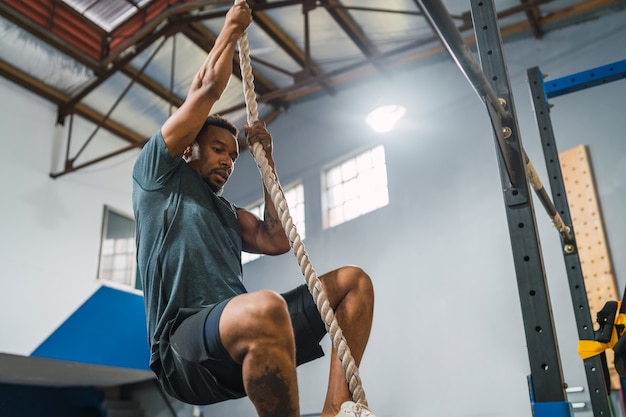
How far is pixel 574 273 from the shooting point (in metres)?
2.93

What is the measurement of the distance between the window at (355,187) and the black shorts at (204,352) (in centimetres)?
469

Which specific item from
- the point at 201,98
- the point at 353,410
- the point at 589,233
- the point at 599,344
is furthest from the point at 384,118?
the point at 353,410

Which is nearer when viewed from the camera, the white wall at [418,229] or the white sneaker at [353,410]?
the white sneaker at [353,410]

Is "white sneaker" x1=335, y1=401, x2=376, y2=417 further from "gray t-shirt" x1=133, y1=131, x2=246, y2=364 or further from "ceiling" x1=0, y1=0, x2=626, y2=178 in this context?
"ceiling" x1=0, y1=0, x2=626, y2=178

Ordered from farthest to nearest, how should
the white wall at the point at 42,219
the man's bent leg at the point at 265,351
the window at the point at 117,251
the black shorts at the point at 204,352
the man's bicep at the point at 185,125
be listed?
1. the window at the point at 117,251
2. the white wall at the point at 42,219
3. the man's bicep at the point at 185,125
4. the black shorts at the point at 204,352
5. the man's bent leg at the point at 265,351

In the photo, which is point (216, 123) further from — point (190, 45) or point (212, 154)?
point (190, 45)

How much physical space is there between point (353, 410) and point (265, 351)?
14.4 inches

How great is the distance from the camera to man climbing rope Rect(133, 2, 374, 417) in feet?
4.78

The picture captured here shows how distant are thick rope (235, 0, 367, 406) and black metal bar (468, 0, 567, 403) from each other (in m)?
0.47

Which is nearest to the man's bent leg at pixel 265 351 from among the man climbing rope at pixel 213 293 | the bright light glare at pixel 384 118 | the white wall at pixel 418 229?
the man climbing rope at pixel 213 293

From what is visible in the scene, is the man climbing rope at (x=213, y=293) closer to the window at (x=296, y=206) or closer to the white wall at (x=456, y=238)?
the white wall at (x=456, y=238)

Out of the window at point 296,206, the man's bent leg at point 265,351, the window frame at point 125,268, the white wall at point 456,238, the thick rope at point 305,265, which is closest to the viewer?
the man's bent leg at point 265,351

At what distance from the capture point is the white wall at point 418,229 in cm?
510

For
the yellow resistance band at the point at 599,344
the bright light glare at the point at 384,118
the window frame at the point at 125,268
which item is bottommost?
the yellow resistance band at the point at 599,344
